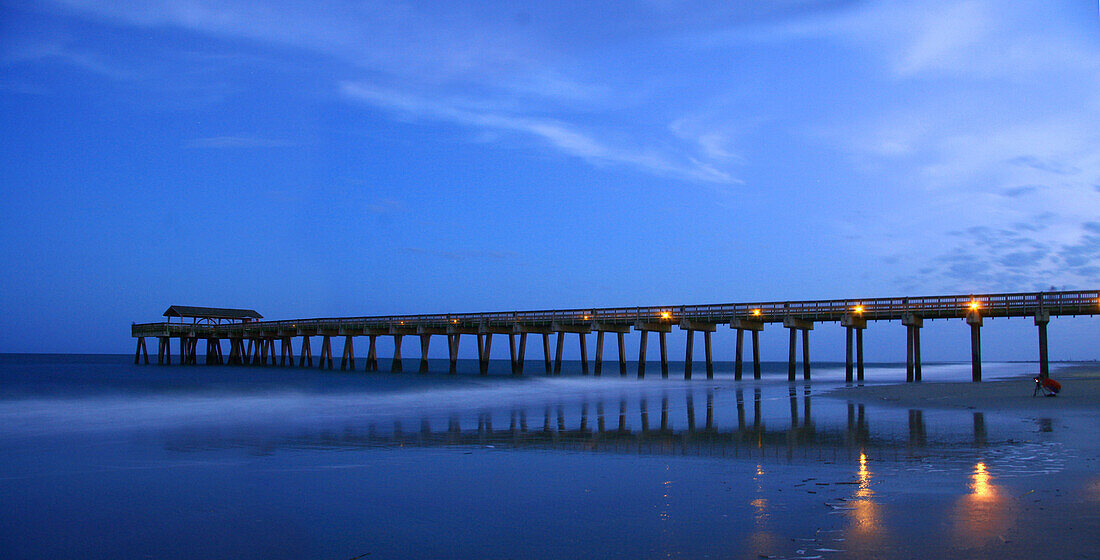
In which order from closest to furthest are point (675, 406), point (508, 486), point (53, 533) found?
point (53, 533), point (508, 486), point (675, 406)

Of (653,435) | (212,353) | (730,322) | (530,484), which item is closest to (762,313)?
(730,322)

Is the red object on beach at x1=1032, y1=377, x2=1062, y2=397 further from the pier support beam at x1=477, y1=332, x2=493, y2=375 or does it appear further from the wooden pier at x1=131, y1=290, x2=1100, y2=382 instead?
the pier support beam at x1=477, y1=332, x2=493, y2=375

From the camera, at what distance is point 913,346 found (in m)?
35.8

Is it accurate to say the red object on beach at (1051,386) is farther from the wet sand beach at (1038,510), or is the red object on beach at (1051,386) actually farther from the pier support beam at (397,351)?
the pier support beam at (397,351)

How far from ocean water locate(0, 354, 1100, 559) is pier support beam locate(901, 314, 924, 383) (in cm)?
1805

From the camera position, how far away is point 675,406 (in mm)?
22016

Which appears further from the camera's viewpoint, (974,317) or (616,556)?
(974,317)

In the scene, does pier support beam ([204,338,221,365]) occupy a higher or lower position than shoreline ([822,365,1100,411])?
lower

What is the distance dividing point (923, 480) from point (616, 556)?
4585mm

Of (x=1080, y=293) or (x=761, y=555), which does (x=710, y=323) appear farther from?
(x=761, y=555)

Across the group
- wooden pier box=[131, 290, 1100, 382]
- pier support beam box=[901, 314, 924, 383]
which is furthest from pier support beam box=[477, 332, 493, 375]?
pier support beam box=[901, 314, 924, 383]

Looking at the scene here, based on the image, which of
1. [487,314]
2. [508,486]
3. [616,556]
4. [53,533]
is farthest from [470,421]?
[487,314]

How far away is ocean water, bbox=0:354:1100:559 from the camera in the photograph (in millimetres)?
6281

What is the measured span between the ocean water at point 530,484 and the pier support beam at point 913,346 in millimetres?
18052
